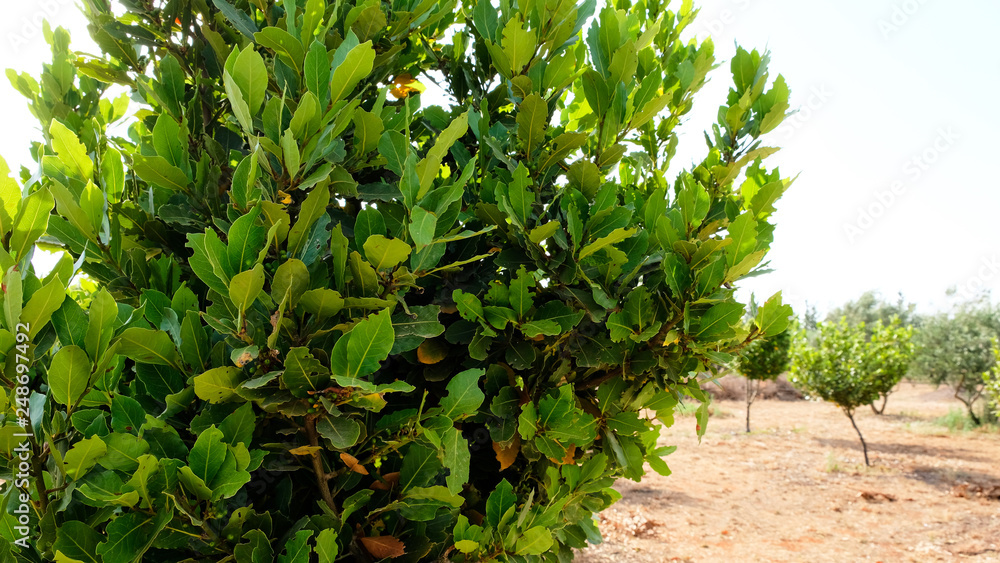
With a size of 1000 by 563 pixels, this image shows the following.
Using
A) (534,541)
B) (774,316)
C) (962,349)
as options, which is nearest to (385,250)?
(534,541)

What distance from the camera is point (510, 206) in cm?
145

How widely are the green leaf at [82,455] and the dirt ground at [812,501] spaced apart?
20.3 feet

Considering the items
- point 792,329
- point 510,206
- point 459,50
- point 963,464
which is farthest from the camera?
point 792,329

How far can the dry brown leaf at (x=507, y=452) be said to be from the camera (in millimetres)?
1628

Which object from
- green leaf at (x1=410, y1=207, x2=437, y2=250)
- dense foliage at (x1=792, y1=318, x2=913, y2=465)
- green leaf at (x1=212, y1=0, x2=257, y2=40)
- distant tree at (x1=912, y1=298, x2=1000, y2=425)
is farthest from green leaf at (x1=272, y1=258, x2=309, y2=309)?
distant tree at (x1=912, y1=298, x2=1000, y2=425)

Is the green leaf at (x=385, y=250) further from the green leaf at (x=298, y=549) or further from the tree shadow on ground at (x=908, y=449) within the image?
the tree shadow on ground at (x=908, y=449)

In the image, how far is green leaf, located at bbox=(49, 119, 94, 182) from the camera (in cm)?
128

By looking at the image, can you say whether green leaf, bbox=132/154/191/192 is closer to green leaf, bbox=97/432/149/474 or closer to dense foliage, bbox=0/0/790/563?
dense foliage, bbox=0/0/790/563

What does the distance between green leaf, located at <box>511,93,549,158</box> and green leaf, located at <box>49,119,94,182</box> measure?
1.03 meters

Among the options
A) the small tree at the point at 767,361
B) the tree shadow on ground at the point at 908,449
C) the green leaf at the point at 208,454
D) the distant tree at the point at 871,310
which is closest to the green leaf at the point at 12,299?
the green leaf at the point at 208,454

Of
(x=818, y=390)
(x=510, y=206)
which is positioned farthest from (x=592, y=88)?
(x=818, y=390)

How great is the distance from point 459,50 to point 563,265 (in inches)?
33.7

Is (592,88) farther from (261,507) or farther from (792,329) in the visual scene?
(792,329)

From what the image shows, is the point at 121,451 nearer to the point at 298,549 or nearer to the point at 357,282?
the point at 298,549
